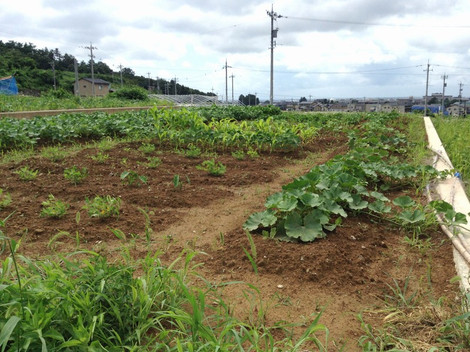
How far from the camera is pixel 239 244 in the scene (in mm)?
2580

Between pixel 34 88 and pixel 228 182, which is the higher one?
pixel 34 88

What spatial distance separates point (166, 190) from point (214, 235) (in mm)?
1262

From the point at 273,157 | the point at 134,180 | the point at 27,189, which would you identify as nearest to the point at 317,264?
the point at 134,180

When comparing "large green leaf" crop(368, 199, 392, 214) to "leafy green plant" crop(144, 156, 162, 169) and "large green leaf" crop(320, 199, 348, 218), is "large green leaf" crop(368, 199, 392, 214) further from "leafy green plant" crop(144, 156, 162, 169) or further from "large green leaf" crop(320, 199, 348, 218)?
"leafy green plant" crop(144, 156, 162, 169)

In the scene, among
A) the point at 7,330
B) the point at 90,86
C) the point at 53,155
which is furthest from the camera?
the point at 90,86

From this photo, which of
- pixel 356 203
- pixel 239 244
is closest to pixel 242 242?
pixel 239 244

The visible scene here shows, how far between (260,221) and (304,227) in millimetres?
341

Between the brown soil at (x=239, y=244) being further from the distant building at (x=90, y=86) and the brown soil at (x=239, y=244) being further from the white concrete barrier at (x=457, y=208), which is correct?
the distant building at (x=90, y=86)

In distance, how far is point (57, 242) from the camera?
270 centimetres

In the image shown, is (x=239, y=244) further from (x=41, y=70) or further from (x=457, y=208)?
(x=41, y=70)

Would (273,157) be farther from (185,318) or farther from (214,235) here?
(185,318)

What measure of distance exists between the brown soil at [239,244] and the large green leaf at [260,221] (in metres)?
0.10

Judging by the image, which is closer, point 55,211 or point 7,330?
point 7,330

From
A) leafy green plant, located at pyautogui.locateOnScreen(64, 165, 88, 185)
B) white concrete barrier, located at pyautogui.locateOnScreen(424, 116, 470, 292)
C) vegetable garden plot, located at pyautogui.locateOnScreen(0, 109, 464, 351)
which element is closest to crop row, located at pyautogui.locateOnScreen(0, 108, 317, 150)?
vegetable garden plot, located at pyautogui.locateOnScreen(0, 109, 464, 351)
